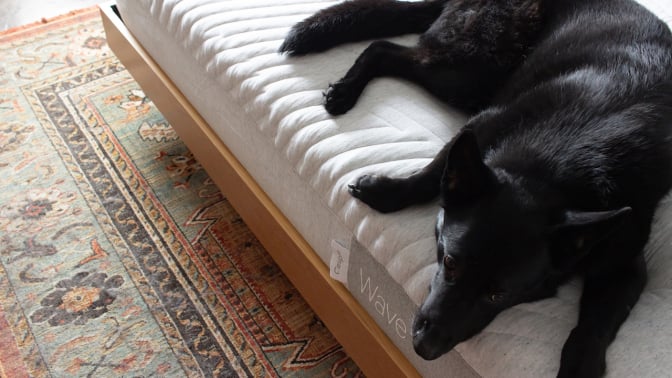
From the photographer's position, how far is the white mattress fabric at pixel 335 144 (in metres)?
0.97

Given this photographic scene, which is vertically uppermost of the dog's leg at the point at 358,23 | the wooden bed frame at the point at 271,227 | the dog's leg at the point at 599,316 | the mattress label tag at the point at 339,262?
the dog's leg at the point at 358,23

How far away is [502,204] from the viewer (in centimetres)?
94

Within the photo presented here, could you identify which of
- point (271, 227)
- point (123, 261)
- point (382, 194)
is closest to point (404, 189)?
point (382, 194)

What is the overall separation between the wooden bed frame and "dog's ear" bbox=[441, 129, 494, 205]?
37cm

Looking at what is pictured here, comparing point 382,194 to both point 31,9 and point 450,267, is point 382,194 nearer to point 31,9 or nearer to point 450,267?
point 450,267

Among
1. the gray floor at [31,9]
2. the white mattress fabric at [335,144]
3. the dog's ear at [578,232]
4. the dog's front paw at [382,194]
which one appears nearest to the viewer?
the dog's ear at [578,232]

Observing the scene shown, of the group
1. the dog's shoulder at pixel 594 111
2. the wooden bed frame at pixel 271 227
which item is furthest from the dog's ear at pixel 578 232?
the wooden bed frame at pixel 271 227

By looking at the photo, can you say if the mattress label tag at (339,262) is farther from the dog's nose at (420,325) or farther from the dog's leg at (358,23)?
the dog's leg at (358,23)

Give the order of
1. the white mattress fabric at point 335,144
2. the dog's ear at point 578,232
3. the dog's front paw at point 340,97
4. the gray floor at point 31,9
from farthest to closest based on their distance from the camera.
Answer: the gray floor at point 31,9 → the dog's front paw at point 340,97 → the white mattress fabric at point 335,144 → the dog's ear at point 578,232

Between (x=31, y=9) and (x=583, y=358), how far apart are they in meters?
2.66

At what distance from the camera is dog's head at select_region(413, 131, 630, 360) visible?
35.8 inches

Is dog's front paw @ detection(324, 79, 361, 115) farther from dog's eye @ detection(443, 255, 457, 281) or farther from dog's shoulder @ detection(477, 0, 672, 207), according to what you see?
dog's eye @ detection(443, 255, 457, 281)

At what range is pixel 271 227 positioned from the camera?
1.50 m

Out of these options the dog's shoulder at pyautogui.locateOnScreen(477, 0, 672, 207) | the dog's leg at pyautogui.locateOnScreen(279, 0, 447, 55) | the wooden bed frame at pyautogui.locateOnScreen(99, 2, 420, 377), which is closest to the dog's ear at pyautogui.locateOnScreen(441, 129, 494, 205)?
the dog's shoulder at pyautogui.locateOnScreen(477, 0, 672, 207)
